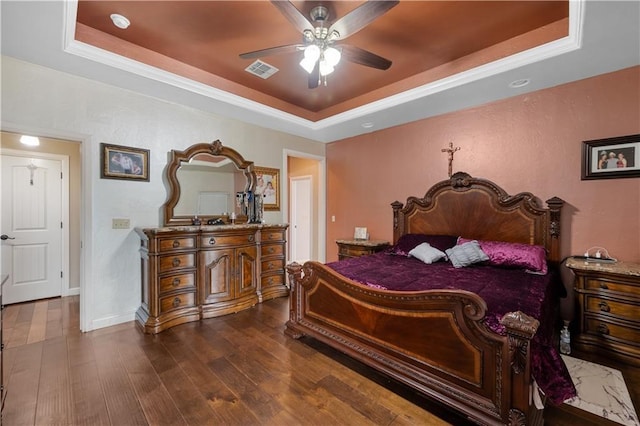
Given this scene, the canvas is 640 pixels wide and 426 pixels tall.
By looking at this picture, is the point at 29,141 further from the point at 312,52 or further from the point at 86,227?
the point at 312,52

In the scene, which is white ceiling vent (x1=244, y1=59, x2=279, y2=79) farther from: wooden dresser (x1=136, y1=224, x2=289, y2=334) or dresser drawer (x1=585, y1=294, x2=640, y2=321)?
dresser drawer (x1=585, y1=294, x2=640, y2=321)

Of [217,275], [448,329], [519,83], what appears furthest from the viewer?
[217,275]

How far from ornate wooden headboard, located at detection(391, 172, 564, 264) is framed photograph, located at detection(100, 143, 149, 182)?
345 cm

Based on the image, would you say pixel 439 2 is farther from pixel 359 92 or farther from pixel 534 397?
pixel 534 397

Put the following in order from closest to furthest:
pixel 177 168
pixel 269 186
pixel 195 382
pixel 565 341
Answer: pixel 195 382 → pixel 565 341 → pixel 177 168 → pixel 269 186

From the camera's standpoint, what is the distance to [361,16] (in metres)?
1.90

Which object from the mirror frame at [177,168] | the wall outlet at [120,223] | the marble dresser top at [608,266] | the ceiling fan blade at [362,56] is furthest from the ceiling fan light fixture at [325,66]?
the marble dresser top at [608,266]

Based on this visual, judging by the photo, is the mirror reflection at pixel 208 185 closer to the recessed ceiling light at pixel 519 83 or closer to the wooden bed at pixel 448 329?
the wooden bed at pixel 448 329

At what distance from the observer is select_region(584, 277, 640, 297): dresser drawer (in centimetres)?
235

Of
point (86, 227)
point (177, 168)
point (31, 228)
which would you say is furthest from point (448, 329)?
point (31, 228)

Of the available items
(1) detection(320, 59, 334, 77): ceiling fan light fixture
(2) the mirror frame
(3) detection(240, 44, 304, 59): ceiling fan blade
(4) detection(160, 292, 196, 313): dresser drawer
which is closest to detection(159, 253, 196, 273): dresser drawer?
(4) detection(160, 292, 196, 313): dresser drawer

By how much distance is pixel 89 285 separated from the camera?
294cm

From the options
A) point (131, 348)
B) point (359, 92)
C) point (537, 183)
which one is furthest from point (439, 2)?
point (131, 348)

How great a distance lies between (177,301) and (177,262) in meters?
0.44
